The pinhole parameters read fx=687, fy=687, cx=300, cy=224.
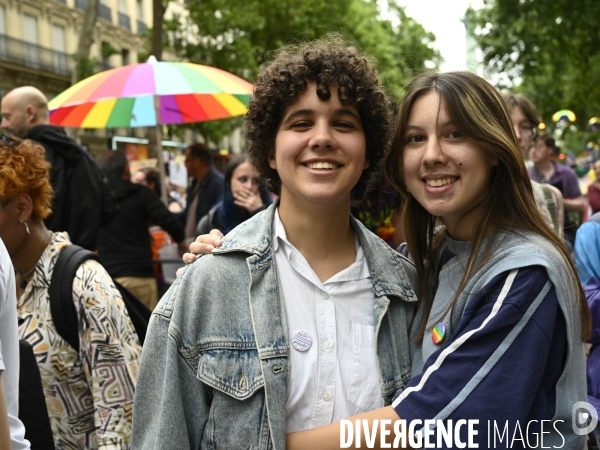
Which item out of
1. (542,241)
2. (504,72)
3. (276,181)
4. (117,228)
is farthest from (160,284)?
(504,72)

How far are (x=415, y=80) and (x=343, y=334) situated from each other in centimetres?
88

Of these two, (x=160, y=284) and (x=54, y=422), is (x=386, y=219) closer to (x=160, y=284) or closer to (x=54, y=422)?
(x=54, y=422)

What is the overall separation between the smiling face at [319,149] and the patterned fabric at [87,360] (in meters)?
1.09

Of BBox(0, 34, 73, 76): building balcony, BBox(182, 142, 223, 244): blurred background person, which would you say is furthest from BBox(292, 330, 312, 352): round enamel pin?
BBox(0, 34, 73, 76): building balcony

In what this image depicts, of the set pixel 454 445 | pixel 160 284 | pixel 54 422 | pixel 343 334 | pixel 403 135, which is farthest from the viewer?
pixel 160 284

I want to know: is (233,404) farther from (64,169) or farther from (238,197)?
(64,169)

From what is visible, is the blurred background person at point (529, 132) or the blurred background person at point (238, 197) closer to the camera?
the blurred background person at point (529, 132)

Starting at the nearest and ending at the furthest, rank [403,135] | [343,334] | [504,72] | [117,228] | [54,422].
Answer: [343,334], [403,135], [54,422], [117,228], [504,72]

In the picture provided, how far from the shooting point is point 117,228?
654 centimetres

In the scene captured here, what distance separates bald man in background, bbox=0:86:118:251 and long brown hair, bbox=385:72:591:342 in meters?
3.60

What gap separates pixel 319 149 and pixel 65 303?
1.35m

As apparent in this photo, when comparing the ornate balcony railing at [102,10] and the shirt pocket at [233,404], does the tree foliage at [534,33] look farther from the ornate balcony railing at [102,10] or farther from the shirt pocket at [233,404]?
the ornate balcony railing at [102,10]

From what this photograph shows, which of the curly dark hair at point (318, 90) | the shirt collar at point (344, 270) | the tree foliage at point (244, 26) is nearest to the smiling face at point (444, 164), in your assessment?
the curly dark hair at point (318, 90)

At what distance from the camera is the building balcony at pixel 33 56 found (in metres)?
28.1
